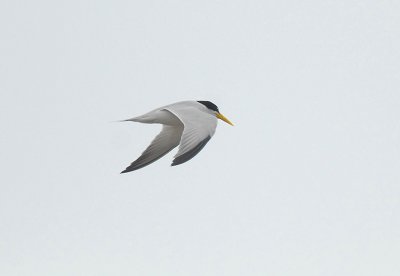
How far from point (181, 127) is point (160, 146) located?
0.71 metres

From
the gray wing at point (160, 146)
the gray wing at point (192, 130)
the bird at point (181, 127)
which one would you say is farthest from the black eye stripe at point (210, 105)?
the gray wing at point (192, 130)

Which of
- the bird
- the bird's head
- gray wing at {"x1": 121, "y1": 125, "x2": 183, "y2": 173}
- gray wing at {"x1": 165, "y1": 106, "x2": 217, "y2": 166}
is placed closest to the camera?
gray wing at {"x1": 165, "y1": 106, "x2": 217, "y2": 166}

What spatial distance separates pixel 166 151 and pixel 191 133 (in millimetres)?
3552

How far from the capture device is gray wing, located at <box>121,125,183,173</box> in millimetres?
22734

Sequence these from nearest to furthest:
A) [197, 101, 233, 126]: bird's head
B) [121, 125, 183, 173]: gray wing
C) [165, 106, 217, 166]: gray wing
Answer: [165, 106, 217, 166]: gray wing < [121, 125, 183, 173]: gray wing < [197, 101, 233, 126]: bird's head

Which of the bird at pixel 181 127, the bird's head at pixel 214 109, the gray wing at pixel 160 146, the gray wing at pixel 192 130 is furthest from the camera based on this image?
the bird's head at pixel 214 109

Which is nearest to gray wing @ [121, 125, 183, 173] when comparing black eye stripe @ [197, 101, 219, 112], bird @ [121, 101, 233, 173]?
bird @ [121, 101, 233, 173]

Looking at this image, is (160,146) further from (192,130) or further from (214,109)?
(192,130)

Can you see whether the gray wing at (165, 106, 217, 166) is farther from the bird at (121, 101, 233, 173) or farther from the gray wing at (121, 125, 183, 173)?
the gray wing at (121, 125, 183, 173)

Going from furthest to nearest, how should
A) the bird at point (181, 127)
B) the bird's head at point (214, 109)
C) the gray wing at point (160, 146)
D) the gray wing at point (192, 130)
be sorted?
1. the bird's head at point (214, 109)
2. the gray wing at point (160, 146)
3. the bird at point (181, 127)
4. the gray wing at point (192, 130)

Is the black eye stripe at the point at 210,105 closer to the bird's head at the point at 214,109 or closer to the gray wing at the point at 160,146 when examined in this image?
the bird's head at the point at 214,109

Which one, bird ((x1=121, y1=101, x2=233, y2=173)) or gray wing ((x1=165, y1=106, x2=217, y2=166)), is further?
bird ((x1=121, y1=101, x2=233, y2=173))

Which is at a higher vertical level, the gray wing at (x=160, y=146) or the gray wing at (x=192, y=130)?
the gray wing at (x=192, y=130)

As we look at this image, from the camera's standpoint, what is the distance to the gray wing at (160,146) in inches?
→ 895
